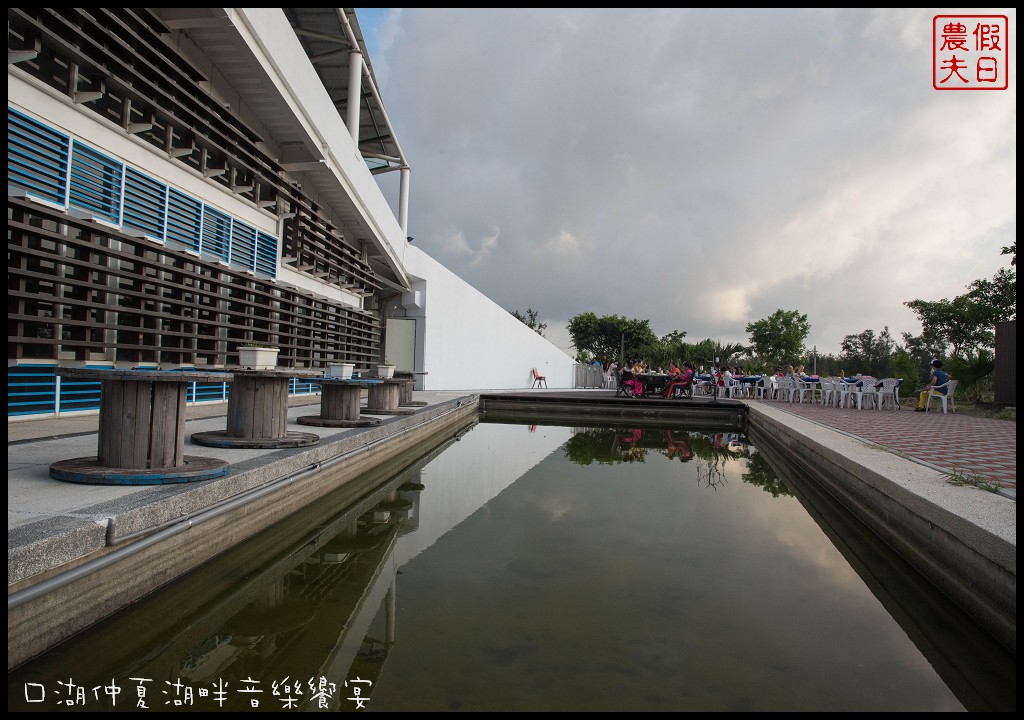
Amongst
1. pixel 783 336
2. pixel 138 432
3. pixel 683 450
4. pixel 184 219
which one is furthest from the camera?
pixel 783 336

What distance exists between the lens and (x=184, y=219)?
7.73 m

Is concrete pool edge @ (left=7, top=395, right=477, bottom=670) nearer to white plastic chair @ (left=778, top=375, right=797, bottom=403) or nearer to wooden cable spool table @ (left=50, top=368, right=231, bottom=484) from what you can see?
wooden cable spool table @ (left=50, top=368, right=231, bottom=484)

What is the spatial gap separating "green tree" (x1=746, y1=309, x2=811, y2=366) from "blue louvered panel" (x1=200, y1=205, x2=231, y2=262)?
38704 millimetres

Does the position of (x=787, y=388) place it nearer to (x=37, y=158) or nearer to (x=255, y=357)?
(x=255, y=357)

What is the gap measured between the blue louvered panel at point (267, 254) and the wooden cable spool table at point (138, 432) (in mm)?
6829

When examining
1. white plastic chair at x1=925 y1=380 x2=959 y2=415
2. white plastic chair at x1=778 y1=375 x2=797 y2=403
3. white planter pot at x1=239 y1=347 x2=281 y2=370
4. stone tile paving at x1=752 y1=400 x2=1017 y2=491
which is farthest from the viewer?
white plastic chair at x1=778 y1=375 x2=797 y2=403

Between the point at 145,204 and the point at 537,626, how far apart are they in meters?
7.01

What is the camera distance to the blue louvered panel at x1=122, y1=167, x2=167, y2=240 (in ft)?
21.9

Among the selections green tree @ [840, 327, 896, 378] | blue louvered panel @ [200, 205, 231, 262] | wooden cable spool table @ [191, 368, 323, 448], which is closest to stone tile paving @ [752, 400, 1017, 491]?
wooden cable spool table @ [191, 368, 323, 448]

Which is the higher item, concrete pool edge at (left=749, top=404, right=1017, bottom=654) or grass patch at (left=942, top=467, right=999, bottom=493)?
grass patch at (left=942, top=467, right=999, bottom=493)

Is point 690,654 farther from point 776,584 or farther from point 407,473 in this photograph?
point 407,473

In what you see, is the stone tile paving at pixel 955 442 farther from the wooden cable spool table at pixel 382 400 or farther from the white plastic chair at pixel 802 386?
the white plastic chair at pixel 802 386

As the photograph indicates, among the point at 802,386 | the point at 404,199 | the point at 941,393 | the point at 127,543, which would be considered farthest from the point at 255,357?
the point at 802,386

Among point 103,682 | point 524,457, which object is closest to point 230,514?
point 103,682
